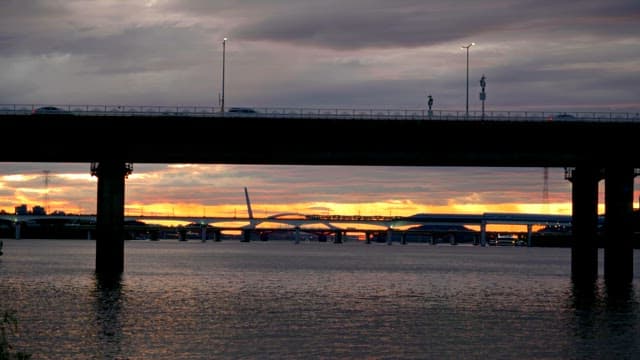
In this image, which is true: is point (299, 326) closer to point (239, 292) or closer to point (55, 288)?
point (239, 292)

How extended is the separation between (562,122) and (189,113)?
120 ft

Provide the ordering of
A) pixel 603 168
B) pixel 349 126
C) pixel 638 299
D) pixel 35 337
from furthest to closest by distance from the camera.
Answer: pixel 603 168, pixel 349 126, pixel 638 299, pixel 35 337

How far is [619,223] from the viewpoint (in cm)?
11769

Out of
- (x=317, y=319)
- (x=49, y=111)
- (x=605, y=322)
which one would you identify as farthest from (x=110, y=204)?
(x=605, y=322)

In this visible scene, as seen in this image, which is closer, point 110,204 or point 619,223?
point 110,204

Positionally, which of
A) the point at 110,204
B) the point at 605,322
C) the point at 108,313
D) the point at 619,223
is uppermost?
the point at 110,204

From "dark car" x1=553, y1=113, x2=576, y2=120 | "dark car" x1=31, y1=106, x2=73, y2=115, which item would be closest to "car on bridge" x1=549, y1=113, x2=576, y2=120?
"dark car" x1=553, y1=113, x2=576, y2=120

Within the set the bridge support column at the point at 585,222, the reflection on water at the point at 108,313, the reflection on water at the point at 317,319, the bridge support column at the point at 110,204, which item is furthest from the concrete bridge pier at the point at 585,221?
the reflection on water at the point at 108,313

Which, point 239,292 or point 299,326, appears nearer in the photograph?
point 299,326

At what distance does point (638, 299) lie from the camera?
97.7 meters

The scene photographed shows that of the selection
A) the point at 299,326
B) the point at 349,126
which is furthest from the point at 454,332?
the point at 349,126

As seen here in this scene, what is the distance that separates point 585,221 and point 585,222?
11cm

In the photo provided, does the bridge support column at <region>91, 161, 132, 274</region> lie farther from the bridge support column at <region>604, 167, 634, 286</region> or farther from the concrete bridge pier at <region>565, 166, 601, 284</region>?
the bridge support column at <region>604, 167, 634, 286</region>

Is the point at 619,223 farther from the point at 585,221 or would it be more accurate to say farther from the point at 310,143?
the point at 310,143
